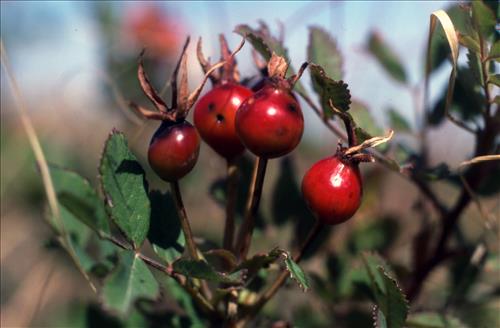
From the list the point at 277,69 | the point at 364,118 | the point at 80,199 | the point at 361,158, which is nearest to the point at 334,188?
the point at 361,158

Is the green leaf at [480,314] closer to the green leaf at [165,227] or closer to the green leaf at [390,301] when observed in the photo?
the green leaf at [390,301]

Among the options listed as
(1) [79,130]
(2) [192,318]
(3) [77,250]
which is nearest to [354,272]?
(2) [192,318]

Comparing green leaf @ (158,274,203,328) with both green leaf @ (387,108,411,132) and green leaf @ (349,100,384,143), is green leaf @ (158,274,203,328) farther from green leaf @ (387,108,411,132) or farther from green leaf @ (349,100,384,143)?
green leaf @ (387,108,411,132)

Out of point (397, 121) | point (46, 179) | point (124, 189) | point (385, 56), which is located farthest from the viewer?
point (385, 56)

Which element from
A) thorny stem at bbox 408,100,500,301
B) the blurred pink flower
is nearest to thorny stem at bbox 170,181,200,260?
thorny stem at bbox 408,100,500,301

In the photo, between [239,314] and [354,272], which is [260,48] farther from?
[354,272]

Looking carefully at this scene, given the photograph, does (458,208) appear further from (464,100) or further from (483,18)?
(483,18)

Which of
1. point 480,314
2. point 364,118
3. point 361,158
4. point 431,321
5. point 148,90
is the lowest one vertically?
point 480,314

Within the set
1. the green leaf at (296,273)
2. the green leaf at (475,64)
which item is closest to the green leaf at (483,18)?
the green leaf at (475,64)
